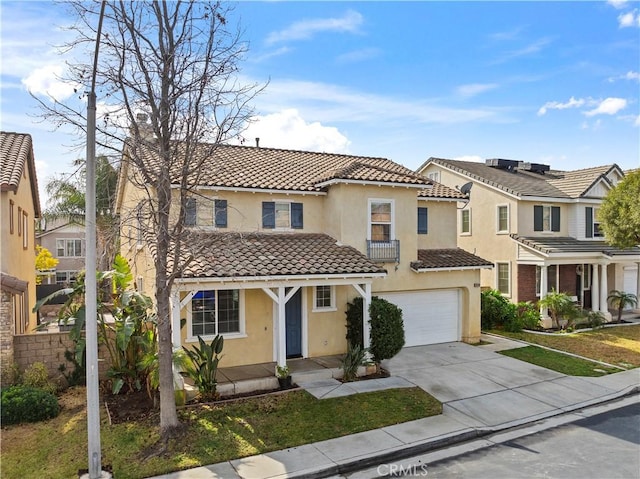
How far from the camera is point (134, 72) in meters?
8.75

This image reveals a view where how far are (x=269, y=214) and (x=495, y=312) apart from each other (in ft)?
38.4

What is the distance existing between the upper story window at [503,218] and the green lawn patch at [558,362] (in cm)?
782

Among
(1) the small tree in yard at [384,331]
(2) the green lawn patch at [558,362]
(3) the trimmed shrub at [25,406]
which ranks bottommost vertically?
(2) the green lawn patch at [558,362]

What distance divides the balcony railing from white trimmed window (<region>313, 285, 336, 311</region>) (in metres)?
1.81

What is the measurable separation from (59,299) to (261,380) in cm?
2162

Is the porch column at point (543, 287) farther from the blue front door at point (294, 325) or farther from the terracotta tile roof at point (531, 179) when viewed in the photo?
the blue front door at point (294, 325)

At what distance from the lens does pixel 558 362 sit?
15.0 m

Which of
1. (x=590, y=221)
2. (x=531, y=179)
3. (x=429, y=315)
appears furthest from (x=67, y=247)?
(x=590, y=221)

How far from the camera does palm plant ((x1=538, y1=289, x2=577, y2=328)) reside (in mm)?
20375

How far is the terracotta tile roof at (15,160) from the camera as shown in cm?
1209

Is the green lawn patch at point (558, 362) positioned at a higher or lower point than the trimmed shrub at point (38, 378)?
lower

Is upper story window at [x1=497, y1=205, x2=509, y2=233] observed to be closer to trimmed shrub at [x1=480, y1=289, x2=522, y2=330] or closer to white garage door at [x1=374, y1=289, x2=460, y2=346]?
trimmed shrub at [x1=480, y1=289, x2=522, y2=330]

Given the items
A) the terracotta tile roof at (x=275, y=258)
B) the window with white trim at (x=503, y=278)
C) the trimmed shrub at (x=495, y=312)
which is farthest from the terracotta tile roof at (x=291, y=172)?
the window with white trim at (x=503, y=278)

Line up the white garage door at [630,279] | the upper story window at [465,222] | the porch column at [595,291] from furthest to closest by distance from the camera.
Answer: the white garage door at [630,279]
the upper story window at [465,222]
the porch column at [595,291]
